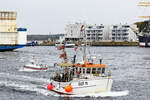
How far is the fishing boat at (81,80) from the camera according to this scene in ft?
134

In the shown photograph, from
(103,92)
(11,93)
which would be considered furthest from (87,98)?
(11,93)

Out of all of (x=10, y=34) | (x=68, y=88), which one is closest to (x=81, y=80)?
(x=68, y=88)

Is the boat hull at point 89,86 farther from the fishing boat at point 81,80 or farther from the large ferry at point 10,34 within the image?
the large ferry at point 10,34

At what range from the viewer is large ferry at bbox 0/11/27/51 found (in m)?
140

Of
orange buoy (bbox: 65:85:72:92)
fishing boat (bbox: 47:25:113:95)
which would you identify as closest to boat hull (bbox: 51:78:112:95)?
fishing boat (bbox: 47:25:113:95)

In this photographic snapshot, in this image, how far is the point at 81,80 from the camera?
1602 inches

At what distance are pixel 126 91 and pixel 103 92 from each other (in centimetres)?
657

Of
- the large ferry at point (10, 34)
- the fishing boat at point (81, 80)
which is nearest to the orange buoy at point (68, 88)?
the fishing boat at point (81, 80)

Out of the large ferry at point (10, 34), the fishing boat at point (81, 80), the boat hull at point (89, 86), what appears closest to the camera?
the boat hull at point (89, 86)

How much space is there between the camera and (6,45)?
139500 millimetres

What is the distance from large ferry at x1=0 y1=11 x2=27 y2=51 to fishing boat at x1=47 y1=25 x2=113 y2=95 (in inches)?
3842

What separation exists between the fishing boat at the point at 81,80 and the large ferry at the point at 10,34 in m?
97.6

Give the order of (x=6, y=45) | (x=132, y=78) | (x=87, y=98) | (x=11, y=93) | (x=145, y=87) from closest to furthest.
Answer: (x=87, y=98), (x=11, y=93), (x=145, y=87), (x=132, y=78), (x=6, y=45)

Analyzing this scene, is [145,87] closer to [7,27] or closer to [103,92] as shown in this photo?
[103,92]
